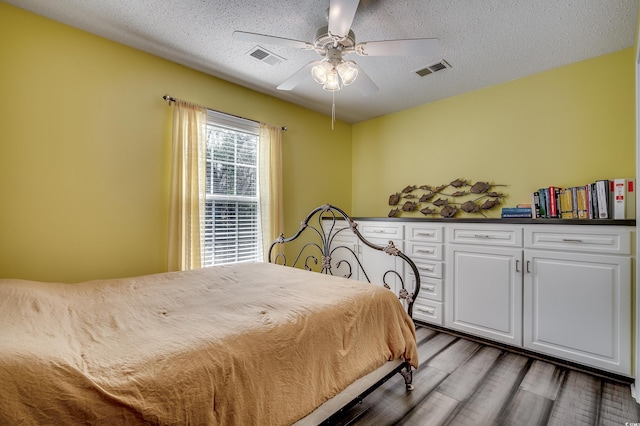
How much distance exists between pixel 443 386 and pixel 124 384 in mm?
1883

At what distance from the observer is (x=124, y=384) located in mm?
782

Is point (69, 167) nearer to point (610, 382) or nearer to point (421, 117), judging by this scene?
point (421, 117)

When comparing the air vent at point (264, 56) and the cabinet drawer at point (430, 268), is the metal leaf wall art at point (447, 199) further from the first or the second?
the air vent at point (264, 56)

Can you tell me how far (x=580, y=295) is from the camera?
2135 millimetres

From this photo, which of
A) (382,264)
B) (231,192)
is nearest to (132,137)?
(231,192)

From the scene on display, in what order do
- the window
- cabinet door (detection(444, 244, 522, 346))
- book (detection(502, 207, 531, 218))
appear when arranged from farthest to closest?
1. the window
2. book (detection(502, 207, 531, 218))
3. cabinet door (detection(444, 244, 522, 346))

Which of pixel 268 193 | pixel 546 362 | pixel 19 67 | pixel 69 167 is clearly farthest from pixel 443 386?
pixel 19 67

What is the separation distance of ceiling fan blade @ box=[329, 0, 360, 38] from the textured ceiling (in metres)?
0.41

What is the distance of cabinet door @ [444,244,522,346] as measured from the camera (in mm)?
2434

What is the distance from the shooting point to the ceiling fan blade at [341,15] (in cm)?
143

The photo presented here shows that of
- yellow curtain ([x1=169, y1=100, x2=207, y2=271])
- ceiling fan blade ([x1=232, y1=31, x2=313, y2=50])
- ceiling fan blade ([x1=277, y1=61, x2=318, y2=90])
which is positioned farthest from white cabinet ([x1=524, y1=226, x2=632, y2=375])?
yellow curtain ([x1=169, y1=100, x2=207, y2=271])

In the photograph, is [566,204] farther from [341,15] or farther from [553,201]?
[341,15]

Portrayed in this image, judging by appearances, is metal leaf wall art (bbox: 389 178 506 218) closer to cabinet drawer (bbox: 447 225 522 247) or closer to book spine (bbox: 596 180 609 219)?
cabinet drawer (bbox: 447 225 522 247)

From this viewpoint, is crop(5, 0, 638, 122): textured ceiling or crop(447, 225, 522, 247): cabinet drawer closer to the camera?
crop(5, 0, 638, 122): textured ceiling
